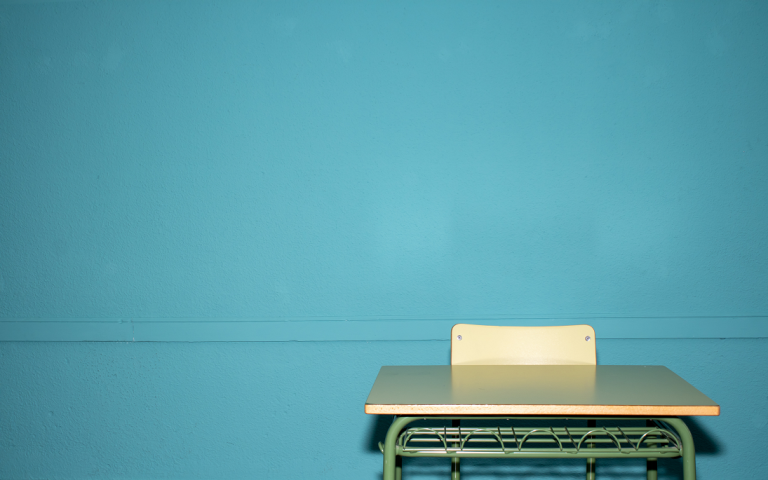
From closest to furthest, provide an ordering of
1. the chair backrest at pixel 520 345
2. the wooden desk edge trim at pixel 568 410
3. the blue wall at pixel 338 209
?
the wooden desk edge trim at pixel 568 410, the chair backrest at pixel 520 345, the blue wall at pixel 338 209

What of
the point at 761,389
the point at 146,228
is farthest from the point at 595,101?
the point at 146,228

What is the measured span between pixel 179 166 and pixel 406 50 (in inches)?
42.3

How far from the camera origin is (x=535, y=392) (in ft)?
4.22

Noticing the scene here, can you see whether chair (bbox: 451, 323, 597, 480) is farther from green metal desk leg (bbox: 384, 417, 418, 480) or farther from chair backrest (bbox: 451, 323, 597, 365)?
green metal desk leg (bbox: 384, 417, 418, 480)

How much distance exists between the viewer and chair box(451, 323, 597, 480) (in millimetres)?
1660

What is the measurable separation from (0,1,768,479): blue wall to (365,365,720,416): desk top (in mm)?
563

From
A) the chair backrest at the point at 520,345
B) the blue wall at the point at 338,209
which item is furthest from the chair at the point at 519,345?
the blue wall at the point at 338,209

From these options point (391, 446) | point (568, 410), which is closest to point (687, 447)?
point (568, 410)

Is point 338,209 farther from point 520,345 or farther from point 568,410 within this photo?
point 568,410

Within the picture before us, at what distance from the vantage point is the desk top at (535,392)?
1.20 metres

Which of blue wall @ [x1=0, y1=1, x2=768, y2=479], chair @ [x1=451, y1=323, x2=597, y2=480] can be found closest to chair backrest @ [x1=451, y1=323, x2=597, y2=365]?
chair @ [x1=451, y1=323, x2=597, y2=480]

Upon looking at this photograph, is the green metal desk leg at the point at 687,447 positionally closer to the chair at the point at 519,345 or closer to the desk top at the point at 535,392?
the desk top at the point at 535,392

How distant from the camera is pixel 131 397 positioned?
2.16 metres

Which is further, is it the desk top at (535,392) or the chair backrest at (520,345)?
the chair backrest at (520,345)
